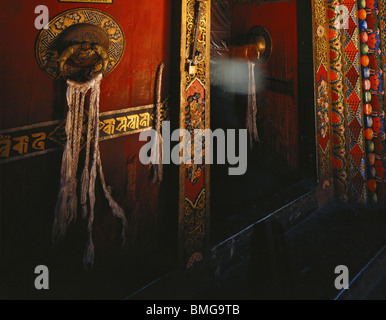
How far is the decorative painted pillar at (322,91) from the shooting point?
3107 millimetres

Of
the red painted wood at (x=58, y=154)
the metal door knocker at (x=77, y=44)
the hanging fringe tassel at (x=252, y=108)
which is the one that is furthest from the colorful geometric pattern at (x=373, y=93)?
the metal door knocker at (x=77, y=44)

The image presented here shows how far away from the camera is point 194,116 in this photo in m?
1.76

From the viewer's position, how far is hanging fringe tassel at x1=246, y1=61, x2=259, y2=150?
3.15 metres

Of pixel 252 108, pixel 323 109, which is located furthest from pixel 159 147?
pixel 323 109

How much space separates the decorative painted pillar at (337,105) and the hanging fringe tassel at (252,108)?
88 cm

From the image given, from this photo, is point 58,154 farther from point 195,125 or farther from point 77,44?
point 195,125

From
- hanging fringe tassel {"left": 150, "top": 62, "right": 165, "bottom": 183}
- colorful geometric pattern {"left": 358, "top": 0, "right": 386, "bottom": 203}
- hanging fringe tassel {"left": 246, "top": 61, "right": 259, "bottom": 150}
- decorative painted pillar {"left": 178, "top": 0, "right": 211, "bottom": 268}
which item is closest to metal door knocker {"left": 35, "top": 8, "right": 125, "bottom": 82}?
hanging fringe tassel {"left": 150, "top": 62, "right": 165, "bottom": 183}

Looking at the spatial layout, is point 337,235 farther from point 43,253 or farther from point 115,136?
point 43,253

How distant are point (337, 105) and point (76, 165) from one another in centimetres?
289

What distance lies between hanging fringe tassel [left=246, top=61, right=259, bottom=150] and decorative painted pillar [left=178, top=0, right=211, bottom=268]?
57.6 inches

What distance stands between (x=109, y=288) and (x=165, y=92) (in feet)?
3.57

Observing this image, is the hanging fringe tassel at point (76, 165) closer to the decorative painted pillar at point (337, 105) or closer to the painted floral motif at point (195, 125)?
the painted floral motif at point (195, 125)

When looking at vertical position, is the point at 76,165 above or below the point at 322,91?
below
